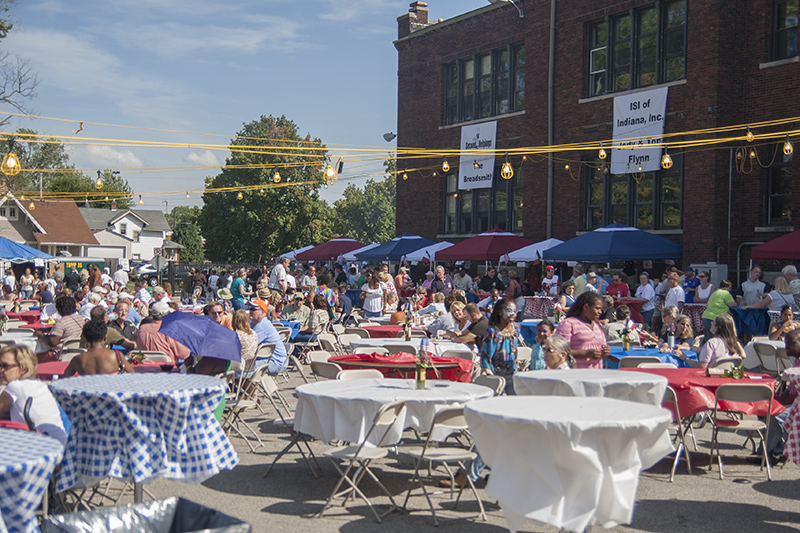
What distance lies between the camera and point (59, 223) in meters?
60.6

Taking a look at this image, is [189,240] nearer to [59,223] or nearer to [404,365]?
[59,223]

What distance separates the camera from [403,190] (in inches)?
1266

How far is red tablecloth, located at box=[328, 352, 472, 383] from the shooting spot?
916 cm

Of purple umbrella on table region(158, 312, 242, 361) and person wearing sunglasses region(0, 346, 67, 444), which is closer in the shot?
person wearing sunglasses region(0, 346, 67, 444)

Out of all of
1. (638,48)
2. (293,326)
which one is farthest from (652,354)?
(638,48)

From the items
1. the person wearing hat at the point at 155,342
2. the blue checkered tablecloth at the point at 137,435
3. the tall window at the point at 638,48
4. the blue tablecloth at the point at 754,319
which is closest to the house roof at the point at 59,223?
the tall window at the point at 638,48

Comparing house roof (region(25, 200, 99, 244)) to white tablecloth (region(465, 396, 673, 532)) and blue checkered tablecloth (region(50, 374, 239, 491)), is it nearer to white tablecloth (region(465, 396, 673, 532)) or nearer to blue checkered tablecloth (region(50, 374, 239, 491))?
blue checkered tablecloth (region(50, 374, 239, 491))

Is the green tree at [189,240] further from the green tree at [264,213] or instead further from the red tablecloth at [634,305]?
the red tablecloth at [634,305]

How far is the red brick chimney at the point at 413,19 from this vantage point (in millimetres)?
31672

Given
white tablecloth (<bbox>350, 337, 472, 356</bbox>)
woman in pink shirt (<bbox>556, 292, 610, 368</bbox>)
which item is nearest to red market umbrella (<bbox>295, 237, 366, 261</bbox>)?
white tablecloth (<bbox>350, 337, 472, 356</bbox>)

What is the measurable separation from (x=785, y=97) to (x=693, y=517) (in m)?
16.9

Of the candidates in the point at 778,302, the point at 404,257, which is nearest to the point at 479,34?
the point at 404,257

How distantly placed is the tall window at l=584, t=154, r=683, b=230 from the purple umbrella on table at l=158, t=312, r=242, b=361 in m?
17.0

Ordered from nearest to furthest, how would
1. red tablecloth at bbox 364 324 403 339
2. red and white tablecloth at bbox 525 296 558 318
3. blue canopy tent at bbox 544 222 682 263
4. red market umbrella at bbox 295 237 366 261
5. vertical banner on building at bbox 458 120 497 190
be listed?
red tablecloth at bbox 364 324 403 339, blue canopy tent at bbox 544 222 682 263, red and white tablecloth at bbox 525 296 558 318, vertical banner on building at bbox 458 120 497 190, red market umbrella at bbox 295 237 366 261
